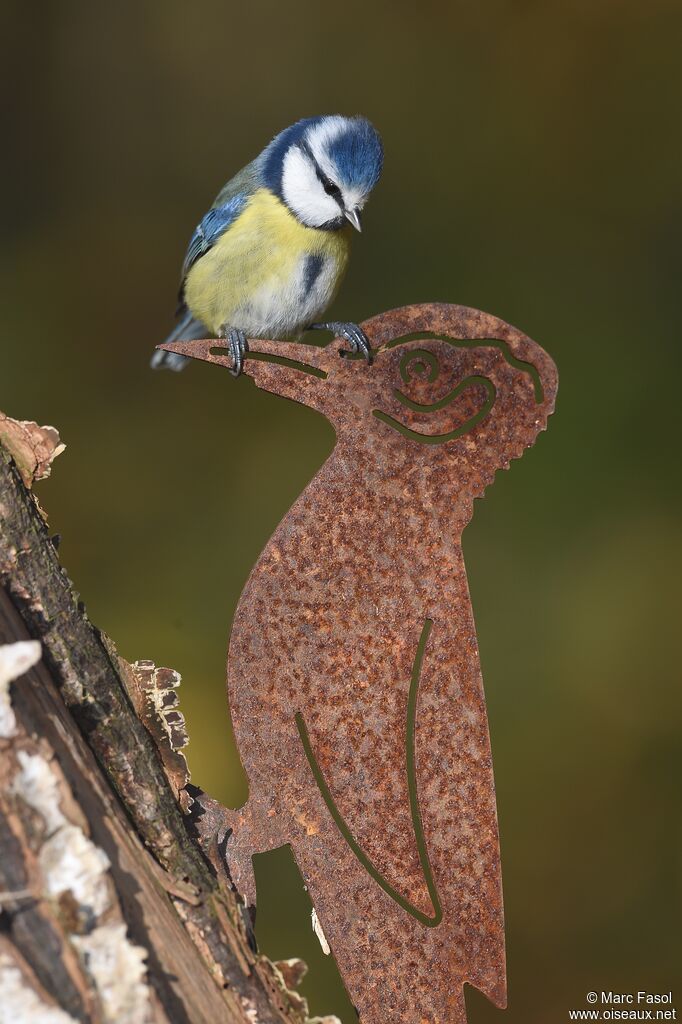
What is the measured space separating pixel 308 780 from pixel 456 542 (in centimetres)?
30

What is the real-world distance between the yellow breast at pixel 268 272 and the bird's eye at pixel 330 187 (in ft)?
0.23

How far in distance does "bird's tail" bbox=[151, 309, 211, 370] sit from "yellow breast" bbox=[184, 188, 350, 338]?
0.62ft

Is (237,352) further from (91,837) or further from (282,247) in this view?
(91,837)

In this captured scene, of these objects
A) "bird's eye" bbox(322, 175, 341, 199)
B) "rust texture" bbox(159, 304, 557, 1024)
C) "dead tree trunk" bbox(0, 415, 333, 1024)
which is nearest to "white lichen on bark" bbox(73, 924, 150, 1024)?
"dead tree trunk" bbox(0, 415, 333, 1024)

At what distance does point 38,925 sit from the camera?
648 mm

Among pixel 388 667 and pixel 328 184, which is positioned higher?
pixel 328 184

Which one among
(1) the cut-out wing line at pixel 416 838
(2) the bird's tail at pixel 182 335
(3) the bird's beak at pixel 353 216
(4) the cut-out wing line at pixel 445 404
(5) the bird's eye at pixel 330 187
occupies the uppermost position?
(5) the bird's eye at pixel 330 187

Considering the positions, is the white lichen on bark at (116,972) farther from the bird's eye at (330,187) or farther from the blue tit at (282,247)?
the bird's eye at (330,187)

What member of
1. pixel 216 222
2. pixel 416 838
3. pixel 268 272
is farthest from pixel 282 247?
pixel 416 838

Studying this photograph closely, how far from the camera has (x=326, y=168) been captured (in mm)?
1379

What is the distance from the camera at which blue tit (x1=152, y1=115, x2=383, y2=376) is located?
143cm

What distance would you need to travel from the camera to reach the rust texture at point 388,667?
0.95 m

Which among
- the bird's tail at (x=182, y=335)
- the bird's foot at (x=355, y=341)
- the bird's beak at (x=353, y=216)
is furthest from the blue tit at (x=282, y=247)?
the bird's foot at (x=355, y=341)

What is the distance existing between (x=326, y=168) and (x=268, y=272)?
17 centimetres
